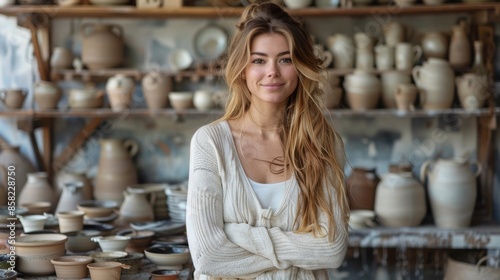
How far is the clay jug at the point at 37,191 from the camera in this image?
398cm

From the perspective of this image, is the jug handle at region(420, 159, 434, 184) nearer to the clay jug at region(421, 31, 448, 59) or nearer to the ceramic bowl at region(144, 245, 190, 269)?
the clay jug at region(421, 31, 448, 59)

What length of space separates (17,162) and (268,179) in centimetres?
271

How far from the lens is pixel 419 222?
4.01 m

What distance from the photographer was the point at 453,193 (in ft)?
12.9

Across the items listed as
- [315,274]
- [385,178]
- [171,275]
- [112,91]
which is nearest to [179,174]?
[112,91]

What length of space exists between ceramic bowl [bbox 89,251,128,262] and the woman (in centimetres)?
55

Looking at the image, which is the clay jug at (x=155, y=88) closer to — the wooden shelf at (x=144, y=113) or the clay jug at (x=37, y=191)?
the wooden shelf at (x=144, y=113)

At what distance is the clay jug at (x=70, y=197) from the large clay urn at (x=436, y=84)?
6.50 ft

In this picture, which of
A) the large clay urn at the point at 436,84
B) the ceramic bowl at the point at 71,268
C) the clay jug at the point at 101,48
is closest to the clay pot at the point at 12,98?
the clay jug at the point at 101,48

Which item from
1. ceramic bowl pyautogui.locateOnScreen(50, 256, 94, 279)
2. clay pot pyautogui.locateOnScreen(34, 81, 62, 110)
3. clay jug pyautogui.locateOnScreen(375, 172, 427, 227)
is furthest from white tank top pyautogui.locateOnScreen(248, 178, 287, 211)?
clay pot pyautogui.locateOnScreen(34, 81, 62, 110)

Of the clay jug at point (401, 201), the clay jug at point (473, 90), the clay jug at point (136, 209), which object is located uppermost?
the clay jug at point (473, 90)

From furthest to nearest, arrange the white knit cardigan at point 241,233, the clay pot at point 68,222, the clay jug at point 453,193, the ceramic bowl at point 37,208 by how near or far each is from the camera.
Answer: the clay jug at point 453,193 → the ceramic bowl at point 37,208 → the clay pot at point 68,222 → the white knit cardigan at point 241,233

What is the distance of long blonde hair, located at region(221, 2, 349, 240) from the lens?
2.00 meters

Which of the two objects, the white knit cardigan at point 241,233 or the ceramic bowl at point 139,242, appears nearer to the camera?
the white knit cardigan at point 241,233
